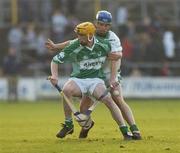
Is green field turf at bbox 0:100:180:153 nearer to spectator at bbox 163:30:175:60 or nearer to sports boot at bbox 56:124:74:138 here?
sports boot at bbox 56:124:74:138

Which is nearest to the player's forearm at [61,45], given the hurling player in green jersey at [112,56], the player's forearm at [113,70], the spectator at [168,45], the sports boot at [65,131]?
the hurling player in green jersey at [112,56]

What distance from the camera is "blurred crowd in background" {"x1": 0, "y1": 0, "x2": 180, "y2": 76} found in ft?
129

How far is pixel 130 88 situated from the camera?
38062mm

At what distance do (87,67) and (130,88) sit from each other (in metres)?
22.3

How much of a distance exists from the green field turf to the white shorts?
100cm

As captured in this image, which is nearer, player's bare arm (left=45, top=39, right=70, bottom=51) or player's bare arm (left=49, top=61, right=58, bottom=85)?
player's bare arm (left=49, top=61, right=58, bottom=85)

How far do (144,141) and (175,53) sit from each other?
24.6 m

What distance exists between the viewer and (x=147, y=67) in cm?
3944

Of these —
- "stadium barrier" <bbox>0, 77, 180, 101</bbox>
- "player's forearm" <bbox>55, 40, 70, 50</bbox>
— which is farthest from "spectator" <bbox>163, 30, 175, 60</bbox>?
"player's forearm" <bbox>55, 40, 70, 50</bbox>

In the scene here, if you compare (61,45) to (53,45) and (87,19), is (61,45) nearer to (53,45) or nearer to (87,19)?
(53,45)

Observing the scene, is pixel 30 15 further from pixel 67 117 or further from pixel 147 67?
pixel 67 117

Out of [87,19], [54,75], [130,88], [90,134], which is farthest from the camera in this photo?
[87,19]

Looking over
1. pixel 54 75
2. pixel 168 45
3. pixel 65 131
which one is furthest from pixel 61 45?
pixel 168 45

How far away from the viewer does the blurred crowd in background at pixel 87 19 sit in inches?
1545
